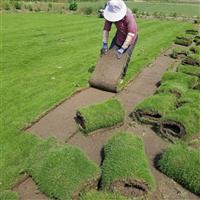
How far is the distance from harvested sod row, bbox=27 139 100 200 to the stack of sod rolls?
12.4ft

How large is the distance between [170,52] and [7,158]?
9.84m

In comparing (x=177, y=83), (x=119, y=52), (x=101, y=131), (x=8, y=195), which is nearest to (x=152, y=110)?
(x=101, y=131)

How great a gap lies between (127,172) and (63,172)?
2.92 feet

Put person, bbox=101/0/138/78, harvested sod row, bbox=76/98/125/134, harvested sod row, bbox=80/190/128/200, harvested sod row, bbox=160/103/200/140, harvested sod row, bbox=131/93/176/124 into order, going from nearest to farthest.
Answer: harvested sod row, bbox=80/190/128/200, harvested sod row, bbox=160/103/200/140, harvested sod row, bbox=76/98/125/134, harvested sod row, bbox=131/93/176/124, person, bbox=101/0/138/78

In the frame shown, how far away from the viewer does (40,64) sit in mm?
12344

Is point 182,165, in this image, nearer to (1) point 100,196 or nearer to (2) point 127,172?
(2) point 127,172

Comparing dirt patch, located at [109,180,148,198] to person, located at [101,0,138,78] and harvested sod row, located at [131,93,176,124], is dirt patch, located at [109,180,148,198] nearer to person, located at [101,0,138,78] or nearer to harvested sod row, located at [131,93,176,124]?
harvested sod row, located at [131,93,176,124]

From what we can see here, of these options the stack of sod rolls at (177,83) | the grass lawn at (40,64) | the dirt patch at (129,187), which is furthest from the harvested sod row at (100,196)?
the stack of sod rolls at (177,83)

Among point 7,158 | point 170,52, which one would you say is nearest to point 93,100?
point 7,158

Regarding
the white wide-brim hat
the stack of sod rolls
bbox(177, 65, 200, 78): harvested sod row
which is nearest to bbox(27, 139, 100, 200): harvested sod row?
the stack of sod rolls

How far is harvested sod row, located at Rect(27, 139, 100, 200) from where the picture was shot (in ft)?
15.8

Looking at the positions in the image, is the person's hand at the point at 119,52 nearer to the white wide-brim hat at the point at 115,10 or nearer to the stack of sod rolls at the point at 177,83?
the white wide-brim hat at the point at 115,10

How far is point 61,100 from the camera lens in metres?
8.49

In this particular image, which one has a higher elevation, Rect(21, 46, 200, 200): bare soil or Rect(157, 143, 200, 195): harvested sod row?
Rect(157, 143, 200, 195): harvested sod row
